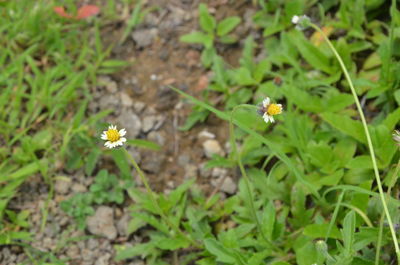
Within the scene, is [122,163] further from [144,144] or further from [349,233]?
[349,233]

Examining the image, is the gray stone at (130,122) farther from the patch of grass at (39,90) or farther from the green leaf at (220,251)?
the green leaf at (220,251)

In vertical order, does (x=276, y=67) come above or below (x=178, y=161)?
above

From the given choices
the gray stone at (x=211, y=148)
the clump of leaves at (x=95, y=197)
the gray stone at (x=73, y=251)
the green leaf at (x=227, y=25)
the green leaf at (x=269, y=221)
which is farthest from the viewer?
the green leaf at (x=227, y=25)

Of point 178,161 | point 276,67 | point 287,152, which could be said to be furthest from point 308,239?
point 276,67

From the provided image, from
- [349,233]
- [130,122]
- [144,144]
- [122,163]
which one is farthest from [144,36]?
[349,233]

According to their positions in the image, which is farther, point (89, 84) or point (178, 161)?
point (89, 84)

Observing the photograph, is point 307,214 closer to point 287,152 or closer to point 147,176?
point 287,152

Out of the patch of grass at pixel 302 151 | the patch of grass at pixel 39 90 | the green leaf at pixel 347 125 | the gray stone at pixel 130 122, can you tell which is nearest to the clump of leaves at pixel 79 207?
the patch of grass at pixel 39 90
